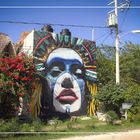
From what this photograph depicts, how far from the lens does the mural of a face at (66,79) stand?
948 inches

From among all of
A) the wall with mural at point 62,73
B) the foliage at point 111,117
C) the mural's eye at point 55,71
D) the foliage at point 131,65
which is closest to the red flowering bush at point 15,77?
the wall with mural at point 62,73

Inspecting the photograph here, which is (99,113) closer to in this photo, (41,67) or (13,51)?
(41,67)

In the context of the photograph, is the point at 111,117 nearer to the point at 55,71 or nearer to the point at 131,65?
the point at 55,71

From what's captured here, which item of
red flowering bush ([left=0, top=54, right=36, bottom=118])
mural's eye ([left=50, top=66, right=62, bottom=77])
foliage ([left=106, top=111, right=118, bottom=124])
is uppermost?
mural's eye ([left=50, top=66, right=62, bottom=77])

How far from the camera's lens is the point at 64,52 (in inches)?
991

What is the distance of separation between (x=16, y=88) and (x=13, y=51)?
16.1 feet

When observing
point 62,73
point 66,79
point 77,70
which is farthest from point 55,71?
point 77,70

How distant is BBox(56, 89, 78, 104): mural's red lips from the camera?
24188 millimetres

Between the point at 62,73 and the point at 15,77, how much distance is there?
24.3ft

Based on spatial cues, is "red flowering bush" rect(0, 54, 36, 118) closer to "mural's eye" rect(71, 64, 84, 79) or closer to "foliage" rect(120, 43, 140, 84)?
"mural's eye" rect(71, 64, 84, 79)

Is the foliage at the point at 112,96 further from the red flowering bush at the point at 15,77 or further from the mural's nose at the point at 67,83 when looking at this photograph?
the red flowering bush at the point at 15,77

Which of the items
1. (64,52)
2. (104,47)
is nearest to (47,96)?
(64,52)

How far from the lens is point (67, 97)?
2450 cm

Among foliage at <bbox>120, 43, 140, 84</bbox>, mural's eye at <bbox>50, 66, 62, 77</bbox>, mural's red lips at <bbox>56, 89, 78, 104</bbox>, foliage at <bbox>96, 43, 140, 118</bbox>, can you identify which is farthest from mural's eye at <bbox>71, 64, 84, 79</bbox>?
foliage at <bbox>120, 43, 140, 84</bbox>
